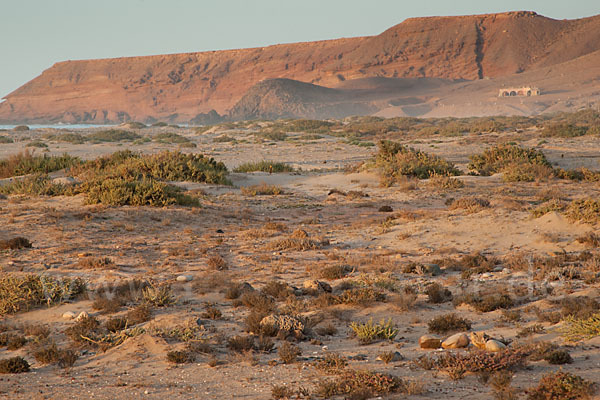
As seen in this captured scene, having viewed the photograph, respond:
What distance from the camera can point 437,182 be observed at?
1791 centimetres

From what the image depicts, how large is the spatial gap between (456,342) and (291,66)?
131 meters

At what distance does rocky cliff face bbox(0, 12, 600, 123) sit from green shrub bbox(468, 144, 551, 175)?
83.2m

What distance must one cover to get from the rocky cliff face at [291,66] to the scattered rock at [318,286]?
98277 millimetres

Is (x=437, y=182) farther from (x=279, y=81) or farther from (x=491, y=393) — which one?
(x=279, y=81)

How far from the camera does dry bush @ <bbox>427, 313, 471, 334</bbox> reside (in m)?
6.52

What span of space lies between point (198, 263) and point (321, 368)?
4892 mm

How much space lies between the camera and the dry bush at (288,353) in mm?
5629

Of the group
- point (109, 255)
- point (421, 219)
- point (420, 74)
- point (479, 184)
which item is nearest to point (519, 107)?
point (420, 74)

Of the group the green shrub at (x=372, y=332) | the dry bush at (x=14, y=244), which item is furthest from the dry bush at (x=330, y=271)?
the dry bush at (x=14, y=244)

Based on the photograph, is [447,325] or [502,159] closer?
[447,325]

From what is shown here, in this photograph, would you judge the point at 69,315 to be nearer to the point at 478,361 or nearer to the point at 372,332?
the point at 372,332

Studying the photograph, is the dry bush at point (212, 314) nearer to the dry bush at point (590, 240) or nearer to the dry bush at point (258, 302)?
the dry bush at point (258, 302)

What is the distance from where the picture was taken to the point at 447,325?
6547 mm

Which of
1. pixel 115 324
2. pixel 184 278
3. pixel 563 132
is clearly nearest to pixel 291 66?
pixel 563 132
